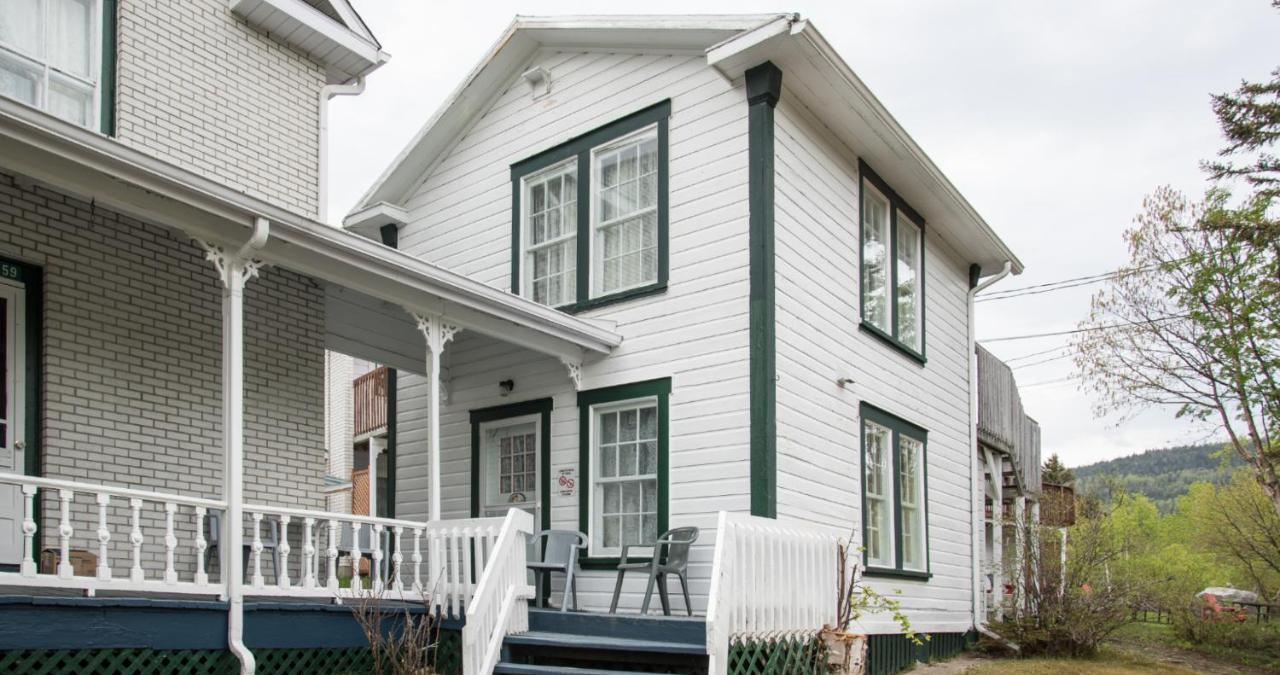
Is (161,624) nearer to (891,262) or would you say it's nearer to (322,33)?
(322,33)

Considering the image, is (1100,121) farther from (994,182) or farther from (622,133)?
(994,182)

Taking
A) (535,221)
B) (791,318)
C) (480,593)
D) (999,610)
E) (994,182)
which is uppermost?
(994,182)

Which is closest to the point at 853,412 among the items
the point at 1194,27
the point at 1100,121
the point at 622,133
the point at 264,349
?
the point at 622,133

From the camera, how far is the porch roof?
6309 millimetres

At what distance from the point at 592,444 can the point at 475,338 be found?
80.4 inches

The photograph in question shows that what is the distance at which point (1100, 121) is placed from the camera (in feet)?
80.6

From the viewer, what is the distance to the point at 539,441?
438 inches

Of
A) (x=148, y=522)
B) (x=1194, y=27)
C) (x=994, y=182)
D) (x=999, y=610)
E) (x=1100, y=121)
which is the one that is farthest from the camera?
(x=994, y=182)

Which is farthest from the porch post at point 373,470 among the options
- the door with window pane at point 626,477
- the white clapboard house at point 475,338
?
the door with window pane at point 626,477

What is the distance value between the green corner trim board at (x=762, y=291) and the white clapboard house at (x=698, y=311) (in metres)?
0.02

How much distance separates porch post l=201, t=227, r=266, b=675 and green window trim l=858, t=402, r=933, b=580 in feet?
18.8

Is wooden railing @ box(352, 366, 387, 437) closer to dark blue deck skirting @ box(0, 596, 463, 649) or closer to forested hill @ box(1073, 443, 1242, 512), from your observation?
dark blue deck skirting @ box(0, 596, 463, 649)

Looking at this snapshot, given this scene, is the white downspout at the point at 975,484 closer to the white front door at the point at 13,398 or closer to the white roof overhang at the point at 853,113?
the white roof overhang at the point at 853,113

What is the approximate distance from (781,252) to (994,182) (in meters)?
37.9
